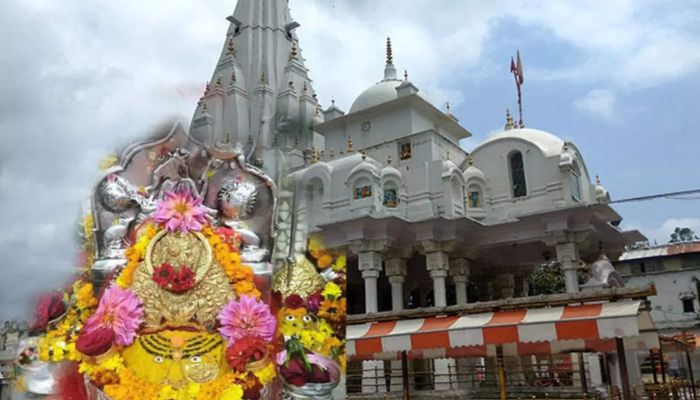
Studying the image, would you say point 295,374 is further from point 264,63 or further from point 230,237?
point 264,63

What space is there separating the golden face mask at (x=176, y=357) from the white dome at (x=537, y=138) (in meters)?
13.8

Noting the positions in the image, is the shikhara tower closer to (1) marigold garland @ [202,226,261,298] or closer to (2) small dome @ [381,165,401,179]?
(2) small dome @ [381,165,401,179]

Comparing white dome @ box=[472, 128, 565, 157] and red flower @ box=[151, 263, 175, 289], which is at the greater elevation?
white dome @ box=[472, 128, 565, 157]

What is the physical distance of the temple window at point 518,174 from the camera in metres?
20.3

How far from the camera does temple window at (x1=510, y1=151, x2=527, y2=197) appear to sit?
66.5 ft

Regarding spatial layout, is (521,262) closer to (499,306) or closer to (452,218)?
(452,218)

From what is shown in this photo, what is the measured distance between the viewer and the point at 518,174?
20578 millimetres

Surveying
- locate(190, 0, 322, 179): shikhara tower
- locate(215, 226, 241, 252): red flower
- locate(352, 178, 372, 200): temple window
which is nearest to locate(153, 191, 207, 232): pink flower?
locate(215, 226, 241, 252): red flower

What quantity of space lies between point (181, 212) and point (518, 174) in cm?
1345

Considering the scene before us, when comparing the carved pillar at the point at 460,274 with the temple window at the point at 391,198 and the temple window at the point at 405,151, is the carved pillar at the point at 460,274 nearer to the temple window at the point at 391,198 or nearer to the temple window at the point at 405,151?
the temple window at the point at 391,198

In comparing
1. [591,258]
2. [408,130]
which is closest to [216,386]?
[408,130]

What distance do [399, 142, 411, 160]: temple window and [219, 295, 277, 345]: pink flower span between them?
13062 mm

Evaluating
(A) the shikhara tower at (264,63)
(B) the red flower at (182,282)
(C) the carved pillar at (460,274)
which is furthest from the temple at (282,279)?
(A) the shikhara tower at (264,63)

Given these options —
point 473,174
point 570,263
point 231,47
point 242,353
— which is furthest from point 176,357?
point 231,47
